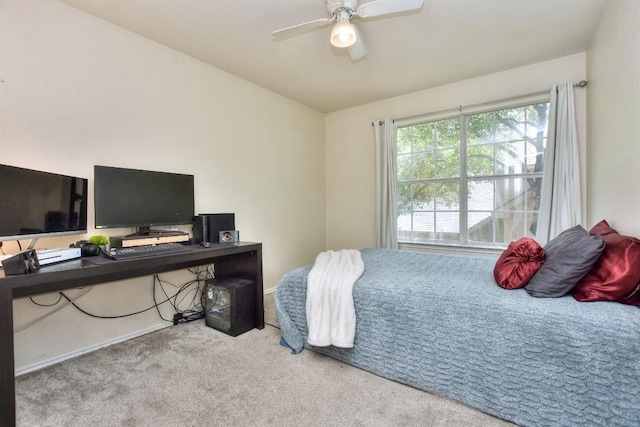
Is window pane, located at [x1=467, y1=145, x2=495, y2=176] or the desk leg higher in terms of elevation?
window pane, located at [x1=467, y1=145, x2=495, y2=176]

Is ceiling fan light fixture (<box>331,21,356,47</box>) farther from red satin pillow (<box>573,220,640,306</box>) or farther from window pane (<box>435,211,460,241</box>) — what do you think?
window pane (<box>435,211,460,241</box>)

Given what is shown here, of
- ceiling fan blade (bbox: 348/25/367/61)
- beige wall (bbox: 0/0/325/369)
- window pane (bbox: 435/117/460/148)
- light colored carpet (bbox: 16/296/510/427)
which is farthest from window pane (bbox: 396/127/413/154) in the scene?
light colored carpet (bbox: 16/296/510/427)

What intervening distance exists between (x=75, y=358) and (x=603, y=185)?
13.2ft

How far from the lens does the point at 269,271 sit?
3.59 metres

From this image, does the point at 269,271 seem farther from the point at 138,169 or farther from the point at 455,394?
the point at 455,394

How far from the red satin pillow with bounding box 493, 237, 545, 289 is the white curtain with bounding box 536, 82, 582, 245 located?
1363 mm

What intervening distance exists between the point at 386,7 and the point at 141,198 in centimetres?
212

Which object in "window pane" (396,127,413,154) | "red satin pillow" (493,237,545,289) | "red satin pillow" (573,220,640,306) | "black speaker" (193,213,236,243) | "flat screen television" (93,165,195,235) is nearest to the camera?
"red satin pillow" (573,220,640,306)

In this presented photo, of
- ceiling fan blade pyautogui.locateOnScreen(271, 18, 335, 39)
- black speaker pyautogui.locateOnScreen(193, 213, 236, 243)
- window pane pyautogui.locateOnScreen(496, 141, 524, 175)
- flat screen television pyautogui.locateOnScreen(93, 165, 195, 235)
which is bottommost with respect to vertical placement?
black speaker pyautogui.locateOnScreen(193, 213, 236, 243)

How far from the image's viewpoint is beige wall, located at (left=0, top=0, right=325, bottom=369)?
1.87m

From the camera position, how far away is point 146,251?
1983 mm

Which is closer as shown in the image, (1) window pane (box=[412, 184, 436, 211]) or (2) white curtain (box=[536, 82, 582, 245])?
(2) white curtain (box=[536, 82, 582, 245])

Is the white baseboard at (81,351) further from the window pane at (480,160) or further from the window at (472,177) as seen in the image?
the window pane at (480,160)

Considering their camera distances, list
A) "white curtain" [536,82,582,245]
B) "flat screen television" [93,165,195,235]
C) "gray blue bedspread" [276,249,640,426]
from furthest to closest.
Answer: "white curtain" [536,82,582,245] < "flat screen television" [93,165,195,235] < "gray blue bedspread" [276,249,640,426]
